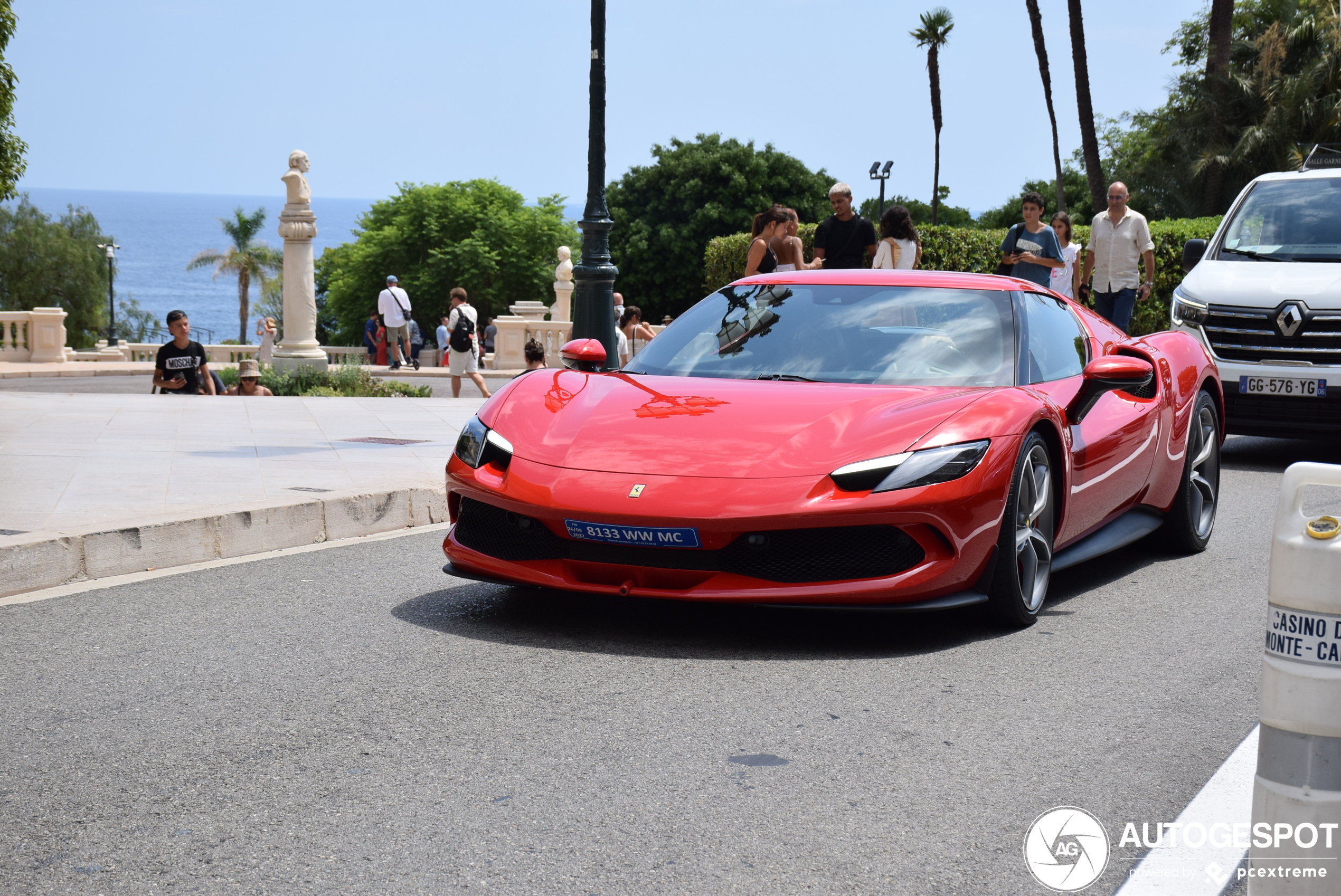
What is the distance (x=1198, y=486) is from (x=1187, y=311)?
3750 mm

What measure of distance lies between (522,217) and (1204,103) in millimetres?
34868

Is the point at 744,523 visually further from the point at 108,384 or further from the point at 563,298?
the point at 563,298

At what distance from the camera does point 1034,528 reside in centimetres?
501

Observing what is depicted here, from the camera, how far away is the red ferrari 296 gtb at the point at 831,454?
177 inches

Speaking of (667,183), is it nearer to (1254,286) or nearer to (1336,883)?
(1254,286)

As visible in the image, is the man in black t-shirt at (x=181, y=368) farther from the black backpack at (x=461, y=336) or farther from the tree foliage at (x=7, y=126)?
the tree foliage at (x=7, y=126)

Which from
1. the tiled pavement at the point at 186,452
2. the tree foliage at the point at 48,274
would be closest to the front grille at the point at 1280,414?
the tiled pavement at the point at 186,452

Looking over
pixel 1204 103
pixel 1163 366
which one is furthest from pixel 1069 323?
pixel 1204 103

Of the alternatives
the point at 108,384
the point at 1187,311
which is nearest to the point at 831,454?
the point at 1187,311

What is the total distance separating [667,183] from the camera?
64312 millimetres

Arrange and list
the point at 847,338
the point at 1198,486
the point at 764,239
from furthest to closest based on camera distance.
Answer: the point at 764,239 → the point at 1198,486 → the point at 847,338

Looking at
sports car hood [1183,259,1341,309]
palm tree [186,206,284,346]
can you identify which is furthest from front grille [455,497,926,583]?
palm tree [186,206,284,346]

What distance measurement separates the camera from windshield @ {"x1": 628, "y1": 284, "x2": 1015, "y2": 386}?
17.7 feet

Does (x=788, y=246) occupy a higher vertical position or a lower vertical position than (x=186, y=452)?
higher
